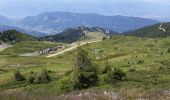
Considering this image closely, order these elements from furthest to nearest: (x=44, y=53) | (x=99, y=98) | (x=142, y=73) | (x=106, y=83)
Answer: (x=44, y=53) → (x=142, y=73) → (x=106, y=83) → (x=99, y=98)

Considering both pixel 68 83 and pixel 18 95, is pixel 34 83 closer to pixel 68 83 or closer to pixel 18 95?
pixel 68 83

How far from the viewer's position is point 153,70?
5312 centimetres

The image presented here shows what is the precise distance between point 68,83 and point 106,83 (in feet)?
10.5

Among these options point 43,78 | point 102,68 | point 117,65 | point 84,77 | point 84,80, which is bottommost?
point 117,65

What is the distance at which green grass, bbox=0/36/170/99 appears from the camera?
38.1 metres

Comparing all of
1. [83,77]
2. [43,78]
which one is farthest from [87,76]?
[43,78]

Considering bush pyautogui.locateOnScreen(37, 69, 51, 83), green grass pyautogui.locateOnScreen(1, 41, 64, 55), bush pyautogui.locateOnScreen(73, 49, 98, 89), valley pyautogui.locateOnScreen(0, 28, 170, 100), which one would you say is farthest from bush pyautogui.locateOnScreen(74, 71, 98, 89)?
green grass pyautogui.locateOnScreen(1, 41, 64, 55)

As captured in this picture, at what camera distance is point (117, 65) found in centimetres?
6769

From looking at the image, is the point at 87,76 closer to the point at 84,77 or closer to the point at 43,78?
the point at 84,77

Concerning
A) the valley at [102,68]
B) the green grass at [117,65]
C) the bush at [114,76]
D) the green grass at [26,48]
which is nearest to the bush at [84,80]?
the valley at [102,68]

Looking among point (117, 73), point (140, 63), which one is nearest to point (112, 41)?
point (140, 63)

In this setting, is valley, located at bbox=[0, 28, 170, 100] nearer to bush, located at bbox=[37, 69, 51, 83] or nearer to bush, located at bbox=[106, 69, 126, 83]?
bush, located at bbox=[106, 69, 126, 83]

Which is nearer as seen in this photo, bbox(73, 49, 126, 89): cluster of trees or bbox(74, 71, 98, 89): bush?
bbox(74, 71, 98, 89): bush

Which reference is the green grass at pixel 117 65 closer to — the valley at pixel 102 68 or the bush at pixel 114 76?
the valley at pixel 102 68
